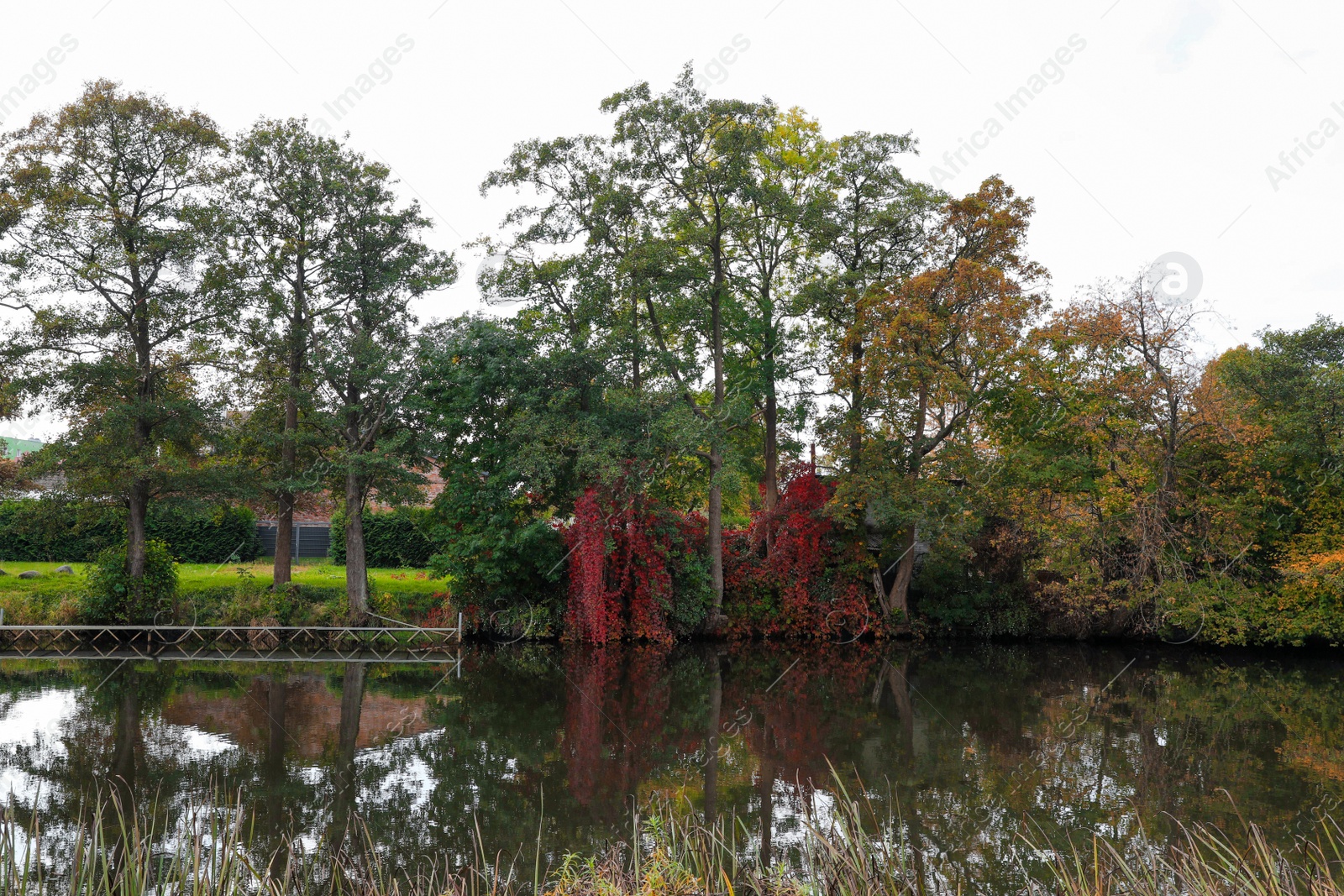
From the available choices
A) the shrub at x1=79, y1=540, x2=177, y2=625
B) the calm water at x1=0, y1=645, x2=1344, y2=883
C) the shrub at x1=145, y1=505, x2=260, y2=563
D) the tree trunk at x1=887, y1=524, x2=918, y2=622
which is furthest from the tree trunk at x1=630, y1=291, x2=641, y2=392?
the shrub at x1=145, y1=505, x2=260, y2=563

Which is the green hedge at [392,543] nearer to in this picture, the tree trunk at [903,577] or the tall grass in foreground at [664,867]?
the tree trunk at [903,577]

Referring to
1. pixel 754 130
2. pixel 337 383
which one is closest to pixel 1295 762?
pixel 754 130

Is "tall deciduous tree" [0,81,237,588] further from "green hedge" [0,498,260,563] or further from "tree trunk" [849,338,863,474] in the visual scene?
"tree trunk" [849,338,863,474]

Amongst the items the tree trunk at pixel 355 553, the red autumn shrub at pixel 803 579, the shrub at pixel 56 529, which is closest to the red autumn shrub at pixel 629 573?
the red autumn shrub at pixel 803 579

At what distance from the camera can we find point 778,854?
750 cm

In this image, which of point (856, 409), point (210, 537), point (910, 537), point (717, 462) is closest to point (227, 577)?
point (210, 537)

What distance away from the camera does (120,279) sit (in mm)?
18406

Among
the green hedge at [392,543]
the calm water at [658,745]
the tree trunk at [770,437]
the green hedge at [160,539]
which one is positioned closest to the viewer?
the calm water at [658,745]

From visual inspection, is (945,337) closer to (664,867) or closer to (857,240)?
(857,240)

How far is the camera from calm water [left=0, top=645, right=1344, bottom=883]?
8555 mm

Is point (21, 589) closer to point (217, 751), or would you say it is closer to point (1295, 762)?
point (217, 751)

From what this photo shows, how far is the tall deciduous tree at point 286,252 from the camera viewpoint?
64.4 feet

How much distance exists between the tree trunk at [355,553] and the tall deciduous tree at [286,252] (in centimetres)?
130

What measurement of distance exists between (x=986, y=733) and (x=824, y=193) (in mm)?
15396
